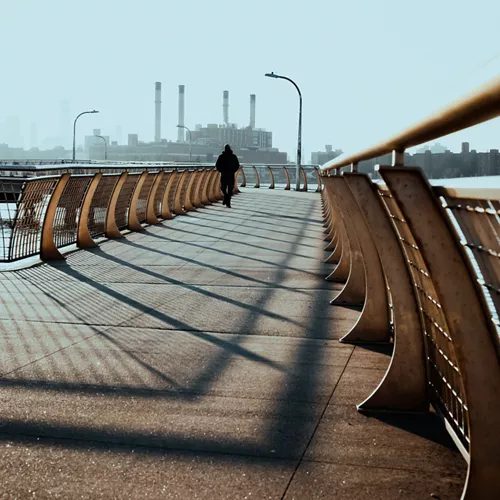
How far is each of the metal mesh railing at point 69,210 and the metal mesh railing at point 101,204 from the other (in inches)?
22.1

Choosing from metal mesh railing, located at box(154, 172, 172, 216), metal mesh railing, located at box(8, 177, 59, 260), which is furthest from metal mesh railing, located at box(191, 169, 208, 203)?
metal mesh railing, located at box(8, 177, 59, 260)

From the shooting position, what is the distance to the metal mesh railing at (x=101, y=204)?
48.9 feet

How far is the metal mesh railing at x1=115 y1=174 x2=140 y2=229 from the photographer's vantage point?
54.8ft

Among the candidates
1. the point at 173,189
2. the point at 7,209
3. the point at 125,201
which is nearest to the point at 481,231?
the point at 7,209

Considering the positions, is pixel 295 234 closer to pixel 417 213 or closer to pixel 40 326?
pixel 40 326

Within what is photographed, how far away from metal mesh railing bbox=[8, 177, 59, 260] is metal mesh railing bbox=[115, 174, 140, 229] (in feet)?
13.2

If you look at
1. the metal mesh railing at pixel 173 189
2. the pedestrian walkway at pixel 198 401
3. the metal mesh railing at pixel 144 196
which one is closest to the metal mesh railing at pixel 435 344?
the pedestrian walkway at pixel 198 401

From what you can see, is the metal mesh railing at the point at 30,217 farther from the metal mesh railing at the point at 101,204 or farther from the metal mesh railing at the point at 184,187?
the metal mesh railing at the point at 184,187

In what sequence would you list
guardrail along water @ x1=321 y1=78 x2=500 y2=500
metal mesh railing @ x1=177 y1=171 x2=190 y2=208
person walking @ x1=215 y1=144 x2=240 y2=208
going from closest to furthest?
1. guardrail along water @ x1=321 y1=78 x2=500 y2=500
2. metal mesh railing @ x1=177 y1=171 x2=190 y2=208
3. person walking @ x1=215 y1=144 x2=240 y2=208

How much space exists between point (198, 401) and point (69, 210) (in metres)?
9.12

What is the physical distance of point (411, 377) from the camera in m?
4.54

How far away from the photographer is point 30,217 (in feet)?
39.8

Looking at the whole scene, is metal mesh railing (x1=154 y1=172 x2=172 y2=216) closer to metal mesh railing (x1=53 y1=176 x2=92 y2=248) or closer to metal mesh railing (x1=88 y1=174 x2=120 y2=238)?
metal mesh railing (x1=88 y1=174 x2=120 y2=238)

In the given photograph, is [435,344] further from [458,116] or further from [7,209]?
[7,209]
